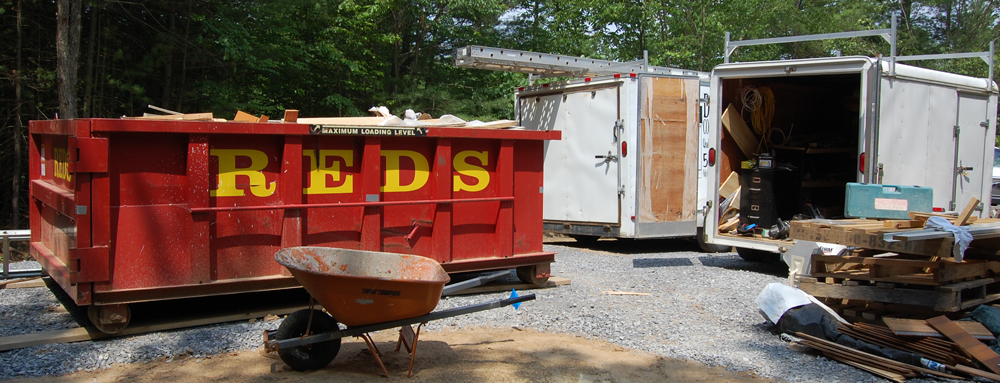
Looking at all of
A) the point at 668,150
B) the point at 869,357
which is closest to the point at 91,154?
the point at 869,357

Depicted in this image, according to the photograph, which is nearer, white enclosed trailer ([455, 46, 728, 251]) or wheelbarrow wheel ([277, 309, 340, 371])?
wheelbarrow wheel ([277, 309, 340, 371])

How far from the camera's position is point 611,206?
1112cm

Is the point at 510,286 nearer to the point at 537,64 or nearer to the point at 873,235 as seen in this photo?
the point at 873,235

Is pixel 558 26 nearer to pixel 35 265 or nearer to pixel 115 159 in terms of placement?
pixel 35 265

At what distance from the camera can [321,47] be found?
16797 millimetres

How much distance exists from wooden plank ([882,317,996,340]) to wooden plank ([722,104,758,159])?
16.9 ft

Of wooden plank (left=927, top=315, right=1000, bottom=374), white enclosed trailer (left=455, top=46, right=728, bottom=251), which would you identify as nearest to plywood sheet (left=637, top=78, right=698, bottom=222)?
white enclosed trailer (left=455, top=46, right=728, bottom=251)

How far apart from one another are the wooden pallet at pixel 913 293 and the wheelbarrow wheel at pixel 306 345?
4.35 m

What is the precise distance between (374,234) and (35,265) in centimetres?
554

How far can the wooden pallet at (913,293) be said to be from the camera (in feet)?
18.7

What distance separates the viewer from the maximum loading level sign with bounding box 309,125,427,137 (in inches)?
252

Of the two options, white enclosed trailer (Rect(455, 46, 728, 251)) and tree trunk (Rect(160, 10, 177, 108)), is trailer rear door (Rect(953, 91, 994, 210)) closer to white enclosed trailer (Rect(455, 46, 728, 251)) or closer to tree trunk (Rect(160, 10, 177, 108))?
white enclosed trailer (Rect(455, 46, 728, 251))

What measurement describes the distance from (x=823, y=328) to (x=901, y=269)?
939mm

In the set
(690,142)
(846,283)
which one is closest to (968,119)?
(690,142)
